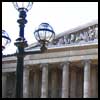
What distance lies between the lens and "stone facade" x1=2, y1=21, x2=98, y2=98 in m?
60.5

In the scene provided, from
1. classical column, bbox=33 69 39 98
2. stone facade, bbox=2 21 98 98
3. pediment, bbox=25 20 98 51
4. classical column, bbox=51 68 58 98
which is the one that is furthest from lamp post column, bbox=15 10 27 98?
classical column, bbox=33 69 39 98

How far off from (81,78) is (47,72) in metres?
5.87

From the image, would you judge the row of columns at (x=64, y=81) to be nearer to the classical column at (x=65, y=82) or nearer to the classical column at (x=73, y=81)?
the classical column at (x=65, y=82)

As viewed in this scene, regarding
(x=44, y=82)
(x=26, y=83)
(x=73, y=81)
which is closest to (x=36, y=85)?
(x=26, y=83)

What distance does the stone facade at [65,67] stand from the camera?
60.5m

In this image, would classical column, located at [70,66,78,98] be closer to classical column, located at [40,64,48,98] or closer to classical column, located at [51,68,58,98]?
classical column, located at [51,68,58,98]

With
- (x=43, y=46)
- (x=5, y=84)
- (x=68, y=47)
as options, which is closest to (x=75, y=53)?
(x=68, y=47)

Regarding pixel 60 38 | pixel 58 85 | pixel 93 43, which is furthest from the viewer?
pixel 58 85

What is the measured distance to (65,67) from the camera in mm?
61656

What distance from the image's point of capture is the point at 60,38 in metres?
63.6

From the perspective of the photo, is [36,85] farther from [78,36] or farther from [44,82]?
[78,36]

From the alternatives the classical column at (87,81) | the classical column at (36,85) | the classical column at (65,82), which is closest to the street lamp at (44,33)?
the classical column at (87,81)

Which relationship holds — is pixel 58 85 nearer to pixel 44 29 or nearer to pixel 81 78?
pixel 81 78

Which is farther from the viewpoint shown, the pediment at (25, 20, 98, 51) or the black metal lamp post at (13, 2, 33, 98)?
the pediment at (25, 20, 98, 51)
